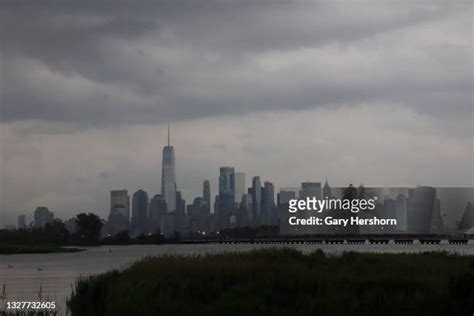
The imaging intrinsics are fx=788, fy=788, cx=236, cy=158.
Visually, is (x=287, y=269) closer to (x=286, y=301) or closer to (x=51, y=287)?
(x=286, y=301)

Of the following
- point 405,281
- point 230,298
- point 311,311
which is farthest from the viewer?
point 405,281

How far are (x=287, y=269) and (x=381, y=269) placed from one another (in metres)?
4.36

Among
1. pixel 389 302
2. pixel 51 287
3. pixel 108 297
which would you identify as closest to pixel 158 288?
pixel 108 297

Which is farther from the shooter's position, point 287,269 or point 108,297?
point 287,269

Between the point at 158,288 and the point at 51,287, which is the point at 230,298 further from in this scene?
the point at 51,287

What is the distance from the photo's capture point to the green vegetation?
2670cm

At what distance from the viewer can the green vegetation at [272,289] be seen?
26.7 meters

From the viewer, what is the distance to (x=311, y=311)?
1038 inches

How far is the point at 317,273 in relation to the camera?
31.4 meters

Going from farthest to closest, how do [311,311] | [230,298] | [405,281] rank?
[405,281] → [230,298] → [311,311]

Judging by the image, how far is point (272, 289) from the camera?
29.0 m

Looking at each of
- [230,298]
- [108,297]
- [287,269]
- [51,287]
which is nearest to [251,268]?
[287,269]

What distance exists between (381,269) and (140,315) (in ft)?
38.2

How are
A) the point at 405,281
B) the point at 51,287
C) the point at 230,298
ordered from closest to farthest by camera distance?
the point at 230,298, the point at 405,281, the point at 51,287
